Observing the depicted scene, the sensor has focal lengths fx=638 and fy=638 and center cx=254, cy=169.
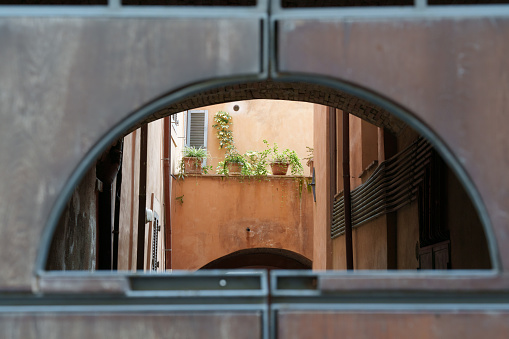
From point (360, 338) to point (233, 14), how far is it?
5.36 feet

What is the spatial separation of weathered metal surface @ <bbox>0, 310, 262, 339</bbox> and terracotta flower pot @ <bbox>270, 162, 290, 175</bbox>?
1317cm

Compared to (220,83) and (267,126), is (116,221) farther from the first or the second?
(267,126)

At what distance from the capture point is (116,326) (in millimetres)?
2865

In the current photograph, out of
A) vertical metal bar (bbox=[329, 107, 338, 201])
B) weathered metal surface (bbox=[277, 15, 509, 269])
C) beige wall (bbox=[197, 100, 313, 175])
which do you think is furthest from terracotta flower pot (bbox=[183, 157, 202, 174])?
weathered metal surface (bbox=[277, 15, 509, 269])

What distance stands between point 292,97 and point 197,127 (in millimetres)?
11097

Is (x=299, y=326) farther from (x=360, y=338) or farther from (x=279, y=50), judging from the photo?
(x=279, y=50)

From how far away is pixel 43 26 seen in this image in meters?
3.05

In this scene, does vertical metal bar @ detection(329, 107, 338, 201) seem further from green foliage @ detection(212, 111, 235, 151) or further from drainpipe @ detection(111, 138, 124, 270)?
green foliage @ detection(212, 111, 235, 151)

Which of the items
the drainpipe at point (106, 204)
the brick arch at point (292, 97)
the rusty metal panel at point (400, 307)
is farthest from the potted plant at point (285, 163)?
the rusty metal panel at point (400, 307)

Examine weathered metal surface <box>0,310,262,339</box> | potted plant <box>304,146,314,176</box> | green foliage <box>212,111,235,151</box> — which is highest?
green foliage <box>212,111,235,151</box>

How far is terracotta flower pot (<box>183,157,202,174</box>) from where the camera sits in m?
15.9

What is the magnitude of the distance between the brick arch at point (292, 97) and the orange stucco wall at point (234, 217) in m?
7.55

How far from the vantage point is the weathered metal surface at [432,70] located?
2.94 m

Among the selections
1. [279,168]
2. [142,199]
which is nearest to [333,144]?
[142,199]
